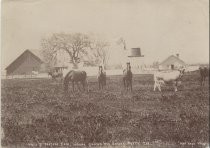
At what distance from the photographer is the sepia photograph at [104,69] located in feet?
11.2

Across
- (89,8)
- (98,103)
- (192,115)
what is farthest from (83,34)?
(192,115)

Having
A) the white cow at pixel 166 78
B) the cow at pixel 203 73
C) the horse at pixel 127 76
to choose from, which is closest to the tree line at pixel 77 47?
the horse at pixel 127 76

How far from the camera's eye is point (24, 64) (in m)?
3.49

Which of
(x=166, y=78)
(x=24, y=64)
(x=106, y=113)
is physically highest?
(x=24, y=64)

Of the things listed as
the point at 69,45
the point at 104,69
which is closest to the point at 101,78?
the point at 104,69

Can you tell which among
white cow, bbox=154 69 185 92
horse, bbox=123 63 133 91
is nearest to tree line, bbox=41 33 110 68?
horse, bbox=123 63 133 91

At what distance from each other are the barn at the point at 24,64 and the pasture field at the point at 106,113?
2.6 inches

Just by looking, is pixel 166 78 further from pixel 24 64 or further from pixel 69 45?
pixel 24 64

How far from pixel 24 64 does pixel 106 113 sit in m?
0.61

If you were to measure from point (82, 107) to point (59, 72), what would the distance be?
0.91ft

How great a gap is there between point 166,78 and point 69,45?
2.17 ft

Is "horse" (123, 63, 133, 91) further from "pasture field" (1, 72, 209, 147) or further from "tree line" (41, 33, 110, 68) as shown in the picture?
"tree line" (41, 33, 110, 68)

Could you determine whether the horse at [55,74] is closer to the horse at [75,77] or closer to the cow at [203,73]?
the horse at [75,77]

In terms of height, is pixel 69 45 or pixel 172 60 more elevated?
pixel 69 45
